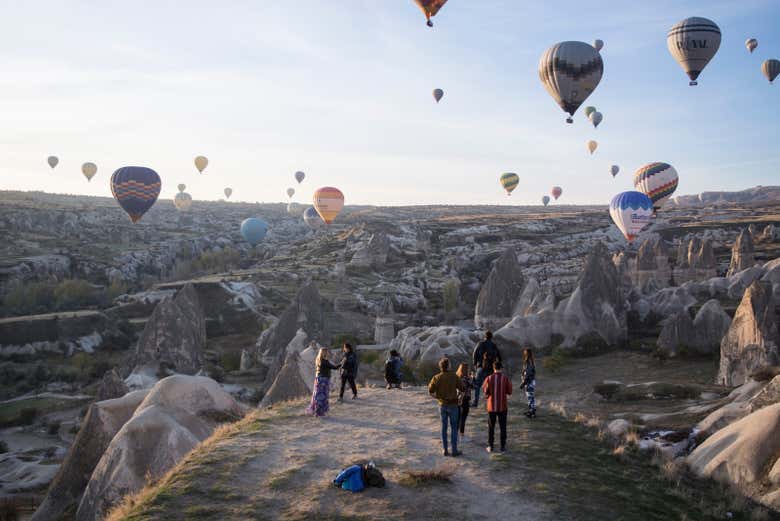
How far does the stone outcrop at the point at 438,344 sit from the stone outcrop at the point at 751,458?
22.3 metres

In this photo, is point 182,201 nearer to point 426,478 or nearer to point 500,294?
point 500,294

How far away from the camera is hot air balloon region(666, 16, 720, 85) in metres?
44.1

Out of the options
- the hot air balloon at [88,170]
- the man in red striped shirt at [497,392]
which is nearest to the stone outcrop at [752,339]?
the man in red striped shirt at [497,392]

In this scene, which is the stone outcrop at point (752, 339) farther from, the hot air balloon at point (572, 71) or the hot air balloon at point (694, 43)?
the hot air balloon at point (694, 43)

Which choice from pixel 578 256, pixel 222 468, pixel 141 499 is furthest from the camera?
pixel 578 256

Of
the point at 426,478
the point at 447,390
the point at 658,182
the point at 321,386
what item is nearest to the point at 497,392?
the point at 447,390

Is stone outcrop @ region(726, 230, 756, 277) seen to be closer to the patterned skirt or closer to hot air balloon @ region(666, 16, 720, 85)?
hot air balloon @ region(666, 16, 720, 85)

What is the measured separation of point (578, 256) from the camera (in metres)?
98.5

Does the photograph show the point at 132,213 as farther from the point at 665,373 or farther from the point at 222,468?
the point at 222,468

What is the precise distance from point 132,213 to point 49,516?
1936 inches

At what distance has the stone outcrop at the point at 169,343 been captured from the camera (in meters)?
34.9

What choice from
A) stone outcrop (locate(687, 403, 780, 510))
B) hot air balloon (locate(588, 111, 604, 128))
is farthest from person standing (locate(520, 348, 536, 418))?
hot air balloon (locate(588, 111, 604, 128))

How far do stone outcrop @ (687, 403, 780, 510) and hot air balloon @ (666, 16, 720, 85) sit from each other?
39116mm

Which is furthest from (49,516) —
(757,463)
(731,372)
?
(731,372)
